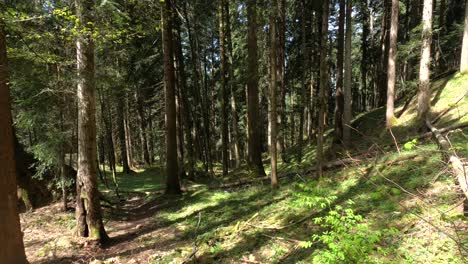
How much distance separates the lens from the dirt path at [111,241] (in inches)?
298

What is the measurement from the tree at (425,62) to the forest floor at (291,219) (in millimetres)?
712

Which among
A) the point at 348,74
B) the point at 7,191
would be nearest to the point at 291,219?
the point at 7,191

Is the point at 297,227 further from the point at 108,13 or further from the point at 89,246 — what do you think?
the point at 108,13

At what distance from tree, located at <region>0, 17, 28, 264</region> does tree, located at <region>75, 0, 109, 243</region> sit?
2.07m

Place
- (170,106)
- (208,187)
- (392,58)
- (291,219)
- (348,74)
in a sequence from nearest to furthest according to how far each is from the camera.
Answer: (291,219)
(170,106)
(392,58)
(208,187)
(348,74)

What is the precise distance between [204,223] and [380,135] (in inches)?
398

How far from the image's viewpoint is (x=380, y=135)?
1489 cm

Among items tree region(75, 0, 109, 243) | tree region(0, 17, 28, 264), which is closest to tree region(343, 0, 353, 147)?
tree region(75, 0, 109, 243)

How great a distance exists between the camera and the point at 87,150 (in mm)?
8039

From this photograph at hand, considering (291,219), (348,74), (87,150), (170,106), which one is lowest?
(291,219)

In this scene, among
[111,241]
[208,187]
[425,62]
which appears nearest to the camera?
[111,241]

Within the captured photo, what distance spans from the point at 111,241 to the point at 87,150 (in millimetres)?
2681

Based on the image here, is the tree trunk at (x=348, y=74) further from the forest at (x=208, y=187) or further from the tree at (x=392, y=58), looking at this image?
the tree at (x=392, y=58)

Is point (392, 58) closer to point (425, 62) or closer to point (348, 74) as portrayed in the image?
point (425, 62)
